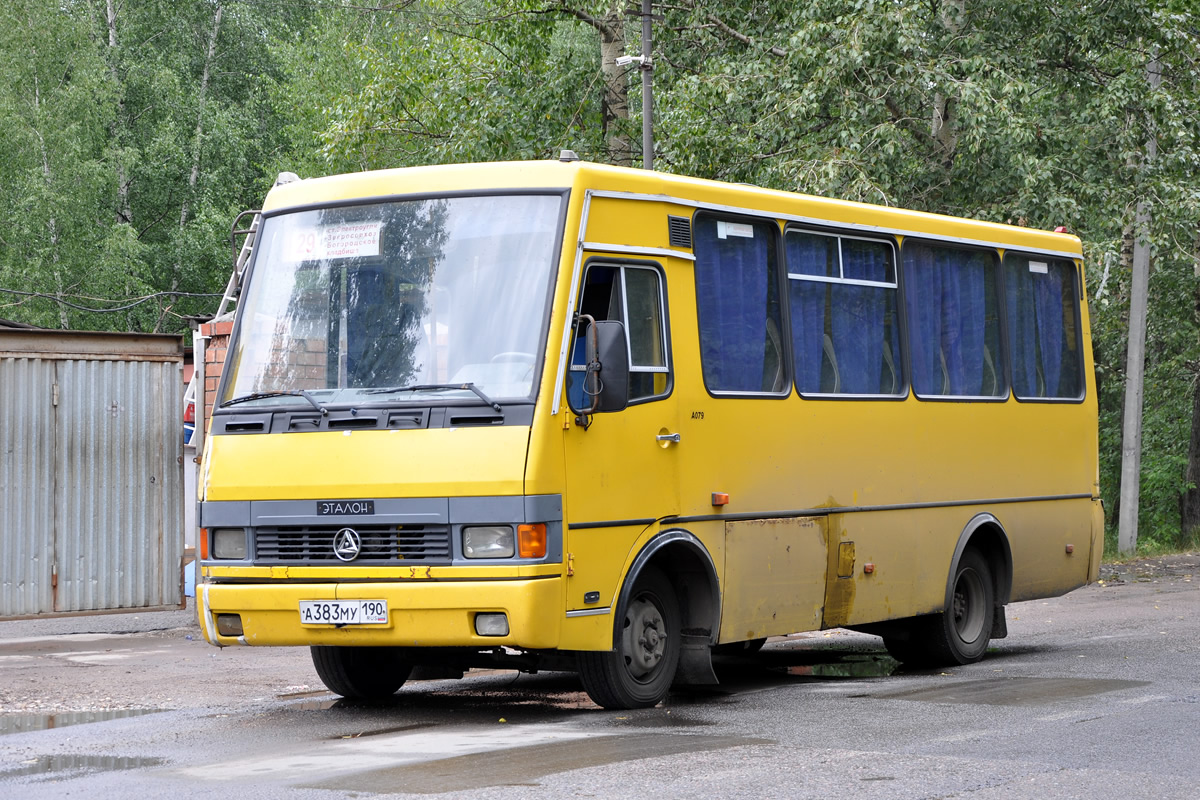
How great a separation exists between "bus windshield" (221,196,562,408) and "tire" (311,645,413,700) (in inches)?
67.4

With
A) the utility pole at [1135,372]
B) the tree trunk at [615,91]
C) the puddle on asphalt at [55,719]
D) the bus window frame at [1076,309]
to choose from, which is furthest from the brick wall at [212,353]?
the utility pole at [1135,372]

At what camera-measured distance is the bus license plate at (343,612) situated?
861cm

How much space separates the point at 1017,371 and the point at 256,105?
3894 cm

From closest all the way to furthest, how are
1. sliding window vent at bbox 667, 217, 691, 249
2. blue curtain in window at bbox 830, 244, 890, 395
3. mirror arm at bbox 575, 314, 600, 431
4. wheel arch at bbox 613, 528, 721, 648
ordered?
mirror arm at bbox 575, 314, 600, 431
wheel arch at bbox 613, 528, 721, 648
sliding window vent at bbox 667, 217, 691, 249
blue curtain in window at bbox 830, 244, 890, 395

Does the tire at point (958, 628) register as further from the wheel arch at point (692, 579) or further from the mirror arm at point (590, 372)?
the mirror arm at point (590, 372)

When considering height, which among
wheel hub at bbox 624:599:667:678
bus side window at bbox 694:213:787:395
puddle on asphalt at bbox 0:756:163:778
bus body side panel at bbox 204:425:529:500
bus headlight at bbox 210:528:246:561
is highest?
bus side window at bbox 694:213:787:395

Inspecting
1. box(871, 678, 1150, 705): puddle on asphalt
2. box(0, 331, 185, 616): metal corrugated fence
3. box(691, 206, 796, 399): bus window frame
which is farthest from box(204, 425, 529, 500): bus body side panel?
box(0, 331, 185, 616): metal corrugated fence

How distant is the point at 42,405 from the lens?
14906 millimetres

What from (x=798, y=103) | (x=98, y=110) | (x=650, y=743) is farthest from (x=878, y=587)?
(x=98, y=110)

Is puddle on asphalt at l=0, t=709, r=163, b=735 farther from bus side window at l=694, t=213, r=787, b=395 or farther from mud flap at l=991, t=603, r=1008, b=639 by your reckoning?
mud flap at l=991, t=603, r=1008, b=639

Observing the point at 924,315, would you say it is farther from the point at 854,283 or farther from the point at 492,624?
the point at 492,624

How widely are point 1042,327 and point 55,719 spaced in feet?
27.5

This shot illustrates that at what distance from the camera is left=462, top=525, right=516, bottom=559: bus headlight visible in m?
8.52

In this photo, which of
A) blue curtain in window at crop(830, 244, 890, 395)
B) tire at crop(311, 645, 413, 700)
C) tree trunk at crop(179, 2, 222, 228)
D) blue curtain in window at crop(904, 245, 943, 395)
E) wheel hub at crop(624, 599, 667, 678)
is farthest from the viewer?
tree trunk at crop(179, 2, 222, 228)
